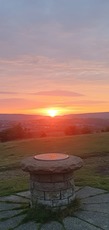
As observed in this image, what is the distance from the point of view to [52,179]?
6.21 m

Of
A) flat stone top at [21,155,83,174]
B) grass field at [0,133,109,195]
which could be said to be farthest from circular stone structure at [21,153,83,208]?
grass field at [0,133,109,195]

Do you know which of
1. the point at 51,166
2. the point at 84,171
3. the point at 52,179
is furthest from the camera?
the point at 84,171

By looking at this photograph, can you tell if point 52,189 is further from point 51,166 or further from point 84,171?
point 84,171

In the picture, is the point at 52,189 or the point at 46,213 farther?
the point at 52,189

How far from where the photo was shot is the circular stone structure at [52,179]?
6.10 metres

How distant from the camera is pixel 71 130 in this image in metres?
34.1

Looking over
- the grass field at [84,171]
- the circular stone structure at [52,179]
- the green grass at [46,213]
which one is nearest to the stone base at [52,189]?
the circular stone structure at [52,179]

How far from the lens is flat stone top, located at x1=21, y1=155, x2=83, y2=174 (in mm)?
6031

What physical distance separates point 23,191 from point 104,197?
219 centimetres

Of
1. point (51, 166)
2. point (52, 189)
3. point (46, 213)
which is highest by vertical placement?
point (51, 166)

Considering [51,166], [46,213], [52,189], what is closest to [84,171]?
[52,189]

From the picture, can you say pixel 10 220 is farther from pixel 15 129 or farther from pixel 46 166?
pixel 15 129

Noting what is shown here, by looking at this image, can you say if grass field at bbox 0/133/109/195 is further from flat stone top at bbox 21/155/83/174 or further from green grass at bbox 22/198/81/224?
flat stone top at bbox 21/155/83/174

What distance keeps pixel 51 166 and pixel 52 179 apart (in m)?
0.33
